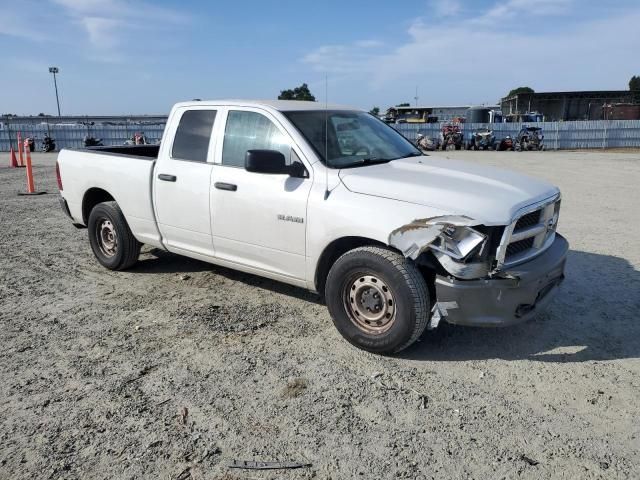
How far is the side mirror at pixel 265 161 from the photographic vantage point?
13.8ft

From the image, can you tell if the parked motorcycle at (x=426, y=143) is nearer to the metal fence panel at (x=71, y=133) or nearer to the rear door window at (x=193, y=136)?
the metal fence panel at (x=71, y=133)

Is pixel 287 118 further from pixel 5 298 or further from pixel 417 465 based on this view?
pixel 5 298

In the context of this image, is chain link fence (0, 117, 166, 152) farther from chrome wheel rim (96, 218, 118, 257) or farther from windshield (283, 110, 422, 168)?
windshield (283, 110, 422, 168)

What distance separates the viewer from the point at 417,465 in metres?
2.85

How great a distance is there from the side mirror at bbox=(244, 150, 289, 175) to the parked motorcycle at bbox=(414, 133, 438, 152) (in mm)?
25463

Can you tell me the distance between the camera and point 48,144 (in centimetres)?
2769

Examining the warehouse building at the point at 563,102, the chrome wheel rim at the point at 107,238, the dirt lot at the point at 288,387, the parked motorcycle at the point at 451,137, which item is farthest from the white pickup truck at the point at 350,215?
the warehouse building at the point at 563,102

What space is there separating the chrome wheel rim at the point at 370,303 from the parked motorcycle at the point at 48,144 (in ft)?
92.1

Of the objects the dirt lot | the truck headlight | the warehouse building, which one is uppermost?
the warehouse building

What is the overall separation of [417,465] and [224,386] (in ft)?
4.74

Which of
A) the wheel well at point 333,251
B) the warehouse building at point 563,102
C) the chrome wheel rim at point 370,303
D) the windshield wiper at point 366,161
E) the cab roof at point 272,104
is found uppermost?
the warehouse building at point 563,102

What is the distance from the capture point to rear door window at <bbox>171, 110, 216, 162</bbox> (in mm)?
5145

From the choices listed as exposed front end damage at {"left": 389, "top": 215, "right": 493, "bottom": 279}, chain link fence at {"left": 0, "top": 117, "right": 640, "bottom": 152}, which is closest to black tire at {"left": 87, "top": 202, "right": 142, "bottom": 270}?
exposed front end damage at {"left": 389, "top": 215, "right": 493, "bottom": 279}

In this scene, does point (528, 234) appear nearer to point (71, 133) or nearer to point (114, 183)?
point (114, 183)
